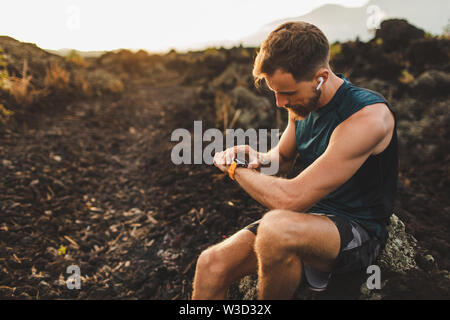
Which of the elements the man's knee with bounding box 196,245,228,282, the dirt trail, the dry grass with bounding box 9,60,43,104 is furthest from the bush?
the man's knee with bounding box 196,245,228,282

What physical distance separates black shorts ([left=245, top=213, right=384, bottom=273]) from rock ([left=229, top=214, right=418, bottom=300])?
0.17m

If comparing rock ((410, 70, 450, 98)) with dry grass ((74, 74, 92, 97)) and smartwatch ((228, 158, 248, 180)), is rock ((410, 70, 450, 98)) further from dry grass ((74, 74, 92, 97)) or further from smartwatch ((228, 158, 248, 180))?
dry grass ((74, 74, 92, 97))

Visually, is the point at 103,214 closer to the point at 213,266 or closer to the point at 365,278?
the point at 213,266

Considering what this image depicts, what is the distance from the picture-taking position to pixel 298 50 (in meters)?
1.88

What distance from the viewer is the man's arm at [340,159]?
1.63 metres

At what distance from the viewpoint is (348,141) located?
5.37ft

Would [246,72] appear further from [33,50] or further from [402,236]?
[402,236]

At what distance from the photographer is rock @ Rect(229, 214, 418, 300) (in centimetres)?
195

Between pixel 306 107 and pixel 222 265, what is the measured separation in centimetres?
133

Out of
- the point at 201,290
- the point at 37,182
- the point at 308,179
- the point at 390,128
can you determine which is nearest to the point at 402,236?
the point at 390,128

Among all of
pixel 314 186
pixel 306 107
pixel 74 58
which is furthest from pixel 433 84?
pixel 74 58

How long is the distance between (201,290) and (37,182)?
3.03 meters
